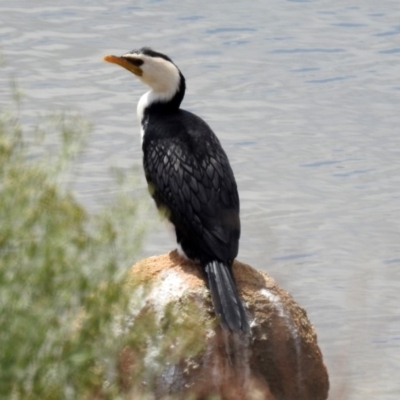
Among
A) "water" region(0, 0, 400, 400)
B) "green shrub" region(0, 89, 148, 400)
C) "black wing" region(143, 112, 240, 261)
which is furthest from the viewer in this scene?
"water" region(0, 0, 400, 400)

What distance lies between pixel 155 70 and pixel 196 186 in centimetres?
110

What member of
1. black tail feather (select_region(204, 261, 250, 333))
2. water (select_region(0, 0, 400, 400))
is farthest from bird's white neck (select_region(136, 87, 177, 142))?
water (select_region(0, 0, 400, 400))

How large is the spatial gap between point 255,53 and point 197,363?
1019 centimetres

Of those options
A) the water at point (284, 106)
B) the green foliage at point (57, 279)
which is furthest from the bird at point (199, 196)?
the green foliage at point (57, 279)

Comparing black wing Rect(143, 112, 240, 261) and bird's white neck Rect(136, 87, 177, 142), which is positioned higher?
bird's white neck Rect(136, 87, 177, 142)

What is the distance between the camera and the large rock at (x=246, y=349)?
7.45 meters

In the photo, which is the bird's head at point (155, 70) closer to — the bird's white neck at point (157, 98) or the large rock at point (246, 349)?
the bird's white neck at point (157, 98)

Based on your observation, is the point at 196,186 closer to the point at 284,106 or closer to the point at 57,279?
the point at 57,279

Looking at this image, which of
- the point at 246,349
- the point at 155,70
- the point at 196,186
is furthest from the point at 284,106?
the point at 246,349

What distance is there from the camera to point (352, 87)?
16500mm

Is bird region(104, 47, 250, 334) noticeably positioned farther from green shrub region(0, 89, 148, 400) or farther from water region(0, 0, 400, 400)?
green shrub region(0, 89, 148, 400)

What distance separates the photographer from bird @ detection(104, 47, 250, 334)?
757 cm

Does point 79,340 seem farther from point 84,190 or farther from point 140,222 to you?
point 84,190

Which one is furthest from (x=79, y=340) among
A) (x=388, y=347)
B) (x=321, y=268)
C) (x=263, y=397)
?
(x=321, y=268)
